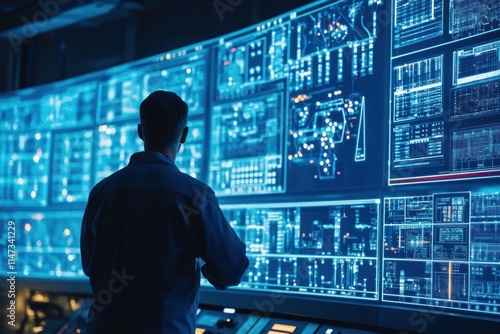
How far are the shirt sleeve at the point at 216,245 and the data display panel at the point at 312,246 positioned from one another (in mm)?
553

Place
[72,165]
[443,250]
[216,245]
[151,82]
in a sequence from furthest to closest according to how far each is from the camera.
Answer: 1. [72,165]
2. [151,82]
3. [443,250]
4. [216,245]

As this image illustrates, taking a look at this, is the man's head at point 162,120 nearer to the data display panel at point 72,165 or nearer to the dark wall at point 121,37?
the dark wall at point 121,37

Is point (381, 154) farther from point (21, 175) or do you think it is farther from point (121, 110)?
point (21, 175)

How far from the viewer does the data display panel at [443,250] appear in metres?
1.61

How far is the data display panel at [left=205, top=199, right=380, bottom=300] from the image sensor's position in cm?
192

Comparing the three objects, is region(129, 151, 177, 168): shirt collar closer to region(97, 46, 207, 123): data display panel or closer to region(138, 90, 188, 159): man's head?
region(138, 90, 188, 159): man's head

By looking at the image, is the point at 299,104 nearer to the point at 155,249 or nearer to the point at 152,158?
the point at 152,158

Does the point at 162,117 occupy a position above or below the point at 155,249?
above

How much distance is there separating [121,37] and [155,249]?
194cm

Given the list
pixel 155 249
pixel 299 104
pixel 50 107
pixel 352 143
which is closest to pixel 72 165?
pixel 50 107

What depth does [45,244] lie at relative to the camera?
318 centimetres

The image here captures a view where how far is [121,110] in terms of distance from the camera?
2912 mm

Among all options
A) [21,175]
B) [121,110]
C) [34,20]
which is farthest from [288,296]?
[34,20]

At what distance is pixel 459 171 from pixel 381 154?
0.89 ft
